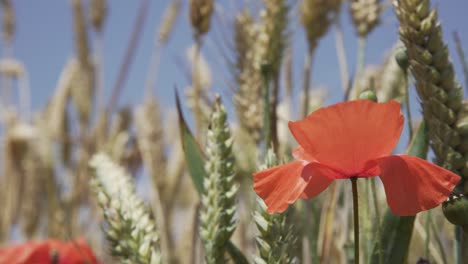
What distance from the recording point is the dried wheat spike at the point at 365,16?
83 centimetres

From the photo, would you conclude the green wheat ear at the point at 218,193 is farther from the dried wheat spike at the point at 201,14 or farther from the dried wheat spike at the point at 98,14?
the dried wheat spike at the point at 98,14

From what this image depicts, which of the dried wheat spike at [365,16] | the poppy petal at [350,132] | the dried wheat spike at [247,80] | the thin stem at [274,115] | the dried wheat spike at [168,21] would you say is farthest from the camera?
the dried wheat spike at [168,21]

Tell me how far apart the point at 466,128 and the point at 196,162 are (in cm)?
22

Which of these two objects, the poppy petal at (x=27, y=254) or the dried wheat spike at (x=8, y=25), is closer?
the poppy petal at (x=27, y=254)

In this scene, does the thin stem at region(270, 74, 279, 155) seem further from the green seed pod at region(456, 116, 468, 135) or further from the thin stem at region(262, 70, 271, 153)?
the green seed pod at region(456, 116, 468, 135)

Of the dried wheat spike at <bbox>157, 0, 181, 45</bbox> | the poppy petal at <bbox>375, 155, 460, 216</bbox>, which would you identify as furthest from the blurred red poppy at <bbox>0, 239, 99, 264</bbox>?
the dried wheat spike at <bbox>157, 0, 181, 45</bbox>

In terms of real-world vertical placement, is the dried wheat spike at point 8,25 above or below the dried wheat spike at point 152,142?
above

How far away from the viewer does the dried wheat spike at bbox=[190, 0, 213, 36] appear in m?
0.74

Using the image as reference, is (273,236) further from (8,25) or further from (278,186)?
(8,25)

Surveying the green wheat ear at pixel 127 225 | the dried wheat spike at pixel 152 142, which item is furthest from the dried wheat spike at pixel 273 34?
the dried wheat spike at pixel 152 142

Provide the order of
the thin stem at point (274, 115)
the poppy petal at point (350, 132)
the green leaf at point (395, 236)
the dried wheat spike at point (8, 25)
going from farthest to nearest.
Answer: the dried wheat spike at point (8, 25), the thin stem at point (274, 115), the green leaf at point (395, 236), the poppy petal at point (350, 132)

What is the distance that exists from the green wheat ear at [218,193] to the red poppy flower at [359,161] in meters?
0.10

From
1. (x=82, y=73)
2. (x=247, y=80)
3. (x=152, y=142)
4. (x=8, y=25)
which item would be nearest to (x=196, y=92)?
(x=247, y=80)

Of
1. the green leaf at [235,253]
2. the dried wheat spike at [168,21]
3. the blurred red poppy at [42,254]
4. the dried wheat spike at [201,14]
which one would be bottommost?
the blurred red poppy at [42,254]
